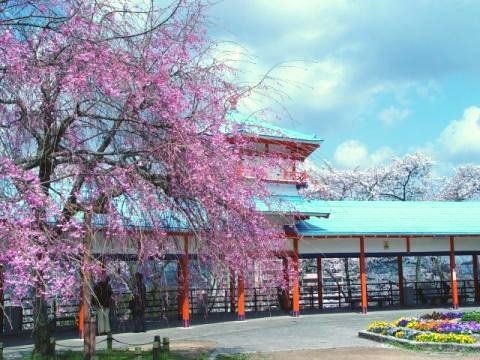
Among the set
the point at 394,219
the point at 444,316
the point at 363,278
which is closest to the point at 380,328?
the point at 444,316

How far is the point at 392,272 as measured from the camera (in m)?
40.6

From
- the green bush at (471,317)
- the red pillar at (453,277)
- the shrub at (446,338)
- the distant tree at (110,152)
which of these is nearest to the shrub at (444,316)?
the green bush at (471,317)

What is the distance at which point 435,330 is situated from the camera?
580 inches

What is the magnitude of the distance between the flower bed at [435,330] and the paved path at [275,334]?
0.64 metres

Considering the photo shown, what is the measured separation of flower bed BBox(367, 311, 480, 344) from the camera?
1374cm

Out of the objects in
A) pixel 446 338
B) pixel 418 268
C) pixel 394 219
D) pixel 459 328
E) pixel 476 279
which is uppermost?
pixel 394 219

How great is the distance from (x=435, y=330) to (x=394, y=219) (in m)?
9.12

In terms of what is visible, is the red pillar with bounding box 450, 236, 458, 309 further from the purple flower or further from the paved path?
the purple flower

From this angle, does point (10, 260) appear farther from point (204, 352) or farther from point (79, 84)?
point (204, 352)

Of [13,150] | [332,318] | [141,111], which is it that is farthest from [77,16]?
[332,318]

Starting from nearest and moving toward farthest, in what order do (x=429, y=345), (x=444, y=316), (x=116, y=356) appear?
1. (x=116, y=356)
2. (x=429, y=345)
3. (x=444, y=316)

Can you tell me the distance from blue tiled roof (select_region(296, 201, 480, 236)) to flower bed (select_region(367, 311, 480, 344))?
230 inches

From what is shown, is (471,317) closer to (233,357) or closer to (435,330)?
(435,330)

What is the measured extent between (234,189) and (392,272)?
3453cm
